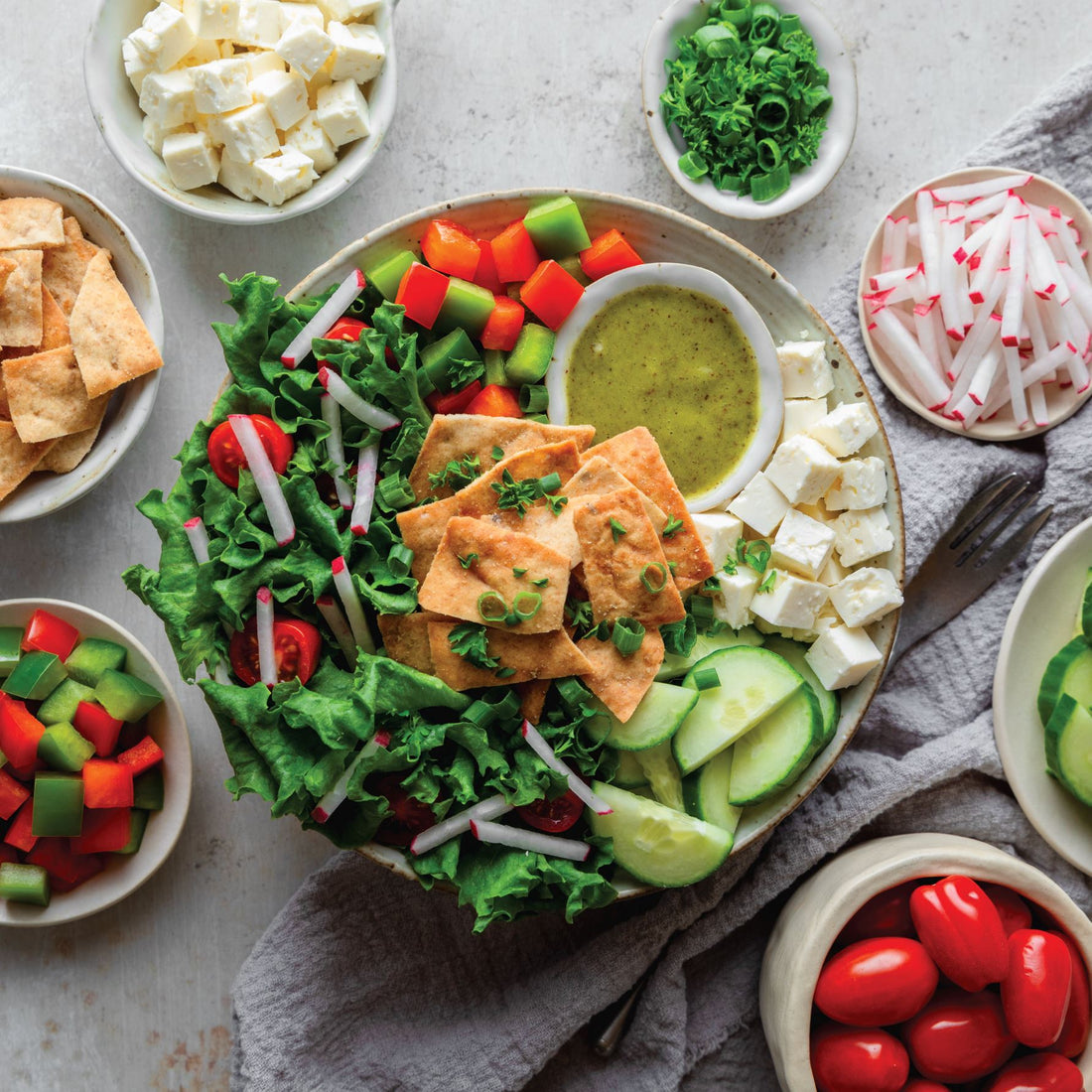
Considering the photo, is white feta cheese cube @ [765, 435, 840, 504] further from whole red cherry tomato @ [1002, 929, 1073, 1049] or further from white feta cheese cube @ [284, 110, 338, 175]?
white feta cheese cube @ [284, 110, 338, 175]

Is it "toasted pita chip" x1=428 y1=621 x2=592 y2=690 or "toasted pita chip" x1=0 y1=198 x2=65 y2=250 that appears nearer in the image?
"toasted pita chip" x1=428 y1=621 x2=592 y2=690

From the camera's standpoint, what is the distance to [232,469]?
9.11ft


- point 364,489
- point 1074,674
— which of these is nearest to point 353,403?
point 364,489

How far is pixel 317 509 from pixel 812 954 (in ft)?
5.95

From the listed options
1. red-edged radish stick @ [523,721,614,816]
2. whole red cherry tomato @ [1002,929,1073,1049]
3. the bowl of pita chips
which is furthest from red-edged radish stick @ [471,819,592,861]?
the bowl of pita chips

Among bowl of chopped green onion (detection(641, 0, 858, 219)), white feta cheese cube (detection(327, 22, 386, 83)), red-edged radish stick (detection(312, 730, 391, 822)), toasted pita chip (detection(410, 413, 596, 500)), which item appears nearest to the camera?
red-edged radish stick (detection(312, 730, 391, 822))

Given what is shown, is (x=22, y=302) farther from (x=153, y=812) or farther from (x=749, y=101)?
(x=749, y=101)

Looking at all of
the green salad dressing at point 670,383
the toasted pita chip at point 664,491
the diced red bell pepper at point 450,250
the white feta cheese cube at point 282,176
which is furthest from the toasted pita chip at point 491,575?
the white feta cheese cube at point 282,176

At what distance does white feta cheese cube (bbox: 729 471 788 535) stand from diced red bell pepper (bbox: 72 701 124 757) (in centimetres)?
201

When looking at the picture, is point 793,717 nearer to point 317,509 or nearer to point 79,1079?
point 317,509

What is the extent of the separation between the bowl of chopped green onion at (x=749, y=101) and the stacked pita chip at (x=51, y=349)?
1.80m

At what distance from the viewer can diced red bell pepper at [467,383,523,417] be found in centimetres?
304

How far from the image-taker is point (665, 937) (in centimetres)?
314

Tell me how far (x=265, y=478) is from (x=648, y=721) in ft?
4.08
